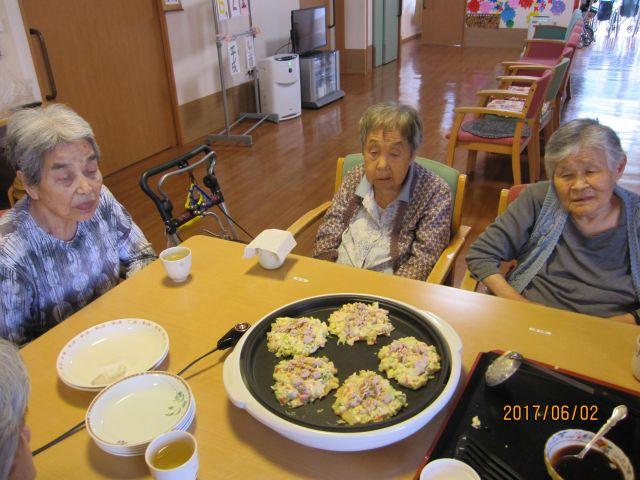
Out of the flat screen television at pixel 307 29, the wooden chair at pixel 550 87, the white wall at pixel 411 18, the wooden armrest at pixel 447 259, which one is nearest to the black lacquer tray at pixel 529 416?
the wooden armrest at pixel 447 259

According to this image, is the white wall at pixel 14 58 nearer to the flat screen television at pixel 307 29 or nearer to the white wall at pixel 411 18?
the flat screen television at pixel 307 29

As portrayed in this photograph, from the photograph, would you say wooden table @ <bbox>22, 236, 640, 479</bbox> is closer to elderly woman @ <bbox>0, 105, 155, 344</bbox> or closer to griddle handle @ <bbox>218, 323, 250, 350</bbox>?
griddle handle @ <bbox>218, 323, 250, 350</bbox>

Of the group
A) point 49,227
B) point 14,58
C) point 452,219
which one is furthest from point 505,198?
point 14,58

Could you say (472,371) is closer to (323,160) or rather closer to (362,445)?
(362,445)

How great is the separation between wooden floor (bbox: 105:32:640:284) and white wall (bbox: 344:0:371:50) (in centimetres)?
56

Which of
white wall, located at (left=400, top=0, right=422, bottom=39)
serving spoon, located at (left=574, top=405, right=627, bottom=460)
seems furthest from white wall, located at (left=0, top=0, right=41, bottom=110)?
white wall, located at (left=400, top=0, right=422, bottom=39)

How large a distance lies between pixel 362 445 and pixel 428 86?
6819 mm

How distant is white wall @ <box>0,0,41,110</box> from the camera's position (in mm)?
3215

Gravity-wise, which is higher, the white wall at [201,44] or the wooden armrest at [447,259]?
the white wall at [201,44]

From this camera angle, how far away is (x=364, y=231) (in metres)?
1.83

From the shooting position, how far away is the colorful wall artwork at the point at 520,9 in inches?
340

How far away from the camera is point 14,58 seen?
3.33 m

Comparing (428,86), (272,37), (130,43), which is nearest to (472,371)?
(130,43)

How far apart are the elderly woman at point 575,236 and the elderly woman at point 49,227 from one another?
1.21m
